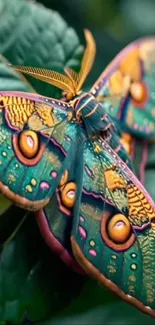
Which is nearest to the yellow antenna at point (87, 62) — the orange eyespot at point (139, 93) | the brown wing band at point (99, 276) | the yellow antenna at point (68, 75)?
the yellow antenna at point (68, 75)

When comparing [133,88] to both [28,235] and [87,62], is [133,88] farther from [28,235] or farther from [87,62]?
[28,235]

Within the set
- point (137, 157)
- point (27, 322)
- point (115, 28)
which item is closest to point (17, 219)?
point (27, 322)

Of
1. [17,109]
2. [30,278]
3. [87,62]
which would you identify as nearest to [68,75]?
→ [87,62]

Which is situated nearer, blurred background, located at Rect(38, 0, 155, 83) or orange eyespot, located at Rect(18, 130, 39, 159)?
orange eyespot, located at Rect(18, 130, 39, 159)

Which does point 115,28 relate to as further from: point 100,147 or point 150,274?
point 150,274

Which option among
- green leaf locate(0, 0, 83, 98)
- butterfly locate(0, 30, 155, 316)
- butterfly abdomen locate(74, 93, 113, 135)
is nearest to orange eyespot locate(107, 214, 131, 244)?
butterfly locate(0, 30, 155, 316)

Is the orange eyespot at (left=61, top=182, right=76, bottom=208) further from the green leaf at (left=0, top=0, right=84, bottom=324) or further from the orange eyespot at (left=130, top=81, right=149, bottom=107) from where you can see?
the orange eyespot at (left=130, top=81, right=149, bottom=107)

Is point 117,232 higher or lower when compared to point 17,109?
lower
